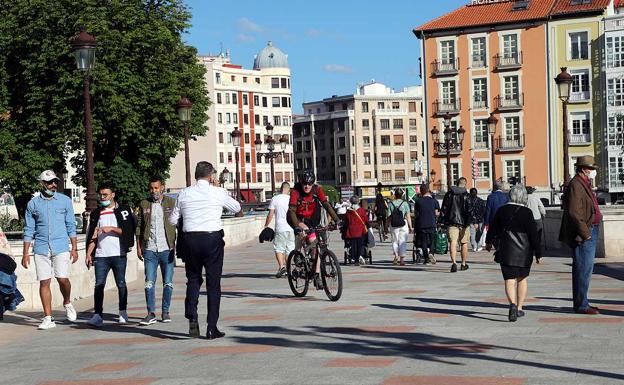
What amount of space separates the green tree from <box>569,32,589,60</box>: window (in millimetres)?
37144

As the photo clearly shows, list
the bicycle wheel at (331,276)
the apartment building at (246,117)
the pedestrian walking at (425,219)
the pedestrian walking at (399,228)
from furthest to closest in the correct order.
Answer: the apartment building at (246,117) < the pedestrian walking at (399,228) < the pedestrian walking at (425,219) < the bicycle wheel at (331,276)

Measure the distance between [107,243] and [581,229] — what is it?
5.61 metres

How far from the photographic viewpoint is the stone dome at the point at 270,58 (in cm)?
14700

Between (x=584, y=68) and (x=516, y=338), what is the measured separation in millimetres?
70441

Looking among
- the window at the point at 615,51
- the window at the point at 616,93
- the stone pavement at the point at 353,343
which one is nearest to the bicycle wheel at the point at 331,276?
the stone pavement at the point at 353,343

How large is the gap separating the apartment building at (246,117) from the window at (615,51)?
185ft

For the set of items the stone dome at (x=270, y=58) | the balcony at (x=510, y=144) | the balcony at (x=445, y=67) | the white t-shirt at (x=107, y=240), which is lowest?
the white t-shirt at (x=107, y=240)

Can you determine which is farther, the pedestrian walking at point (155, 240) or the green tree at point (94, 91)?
the green tree at point (94, 91)

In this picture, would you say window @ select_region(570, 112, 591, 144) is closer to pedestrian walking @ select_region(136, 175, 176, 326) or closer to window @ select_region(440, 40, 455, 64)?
window @ select_region(440, 40, 455, 64)

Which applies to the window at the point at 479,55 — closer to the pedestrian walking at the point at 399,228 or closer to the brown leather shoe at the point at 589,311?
the pedestrian walking at the point at 399,228

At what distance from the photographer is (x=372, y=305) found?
13664 millimetres

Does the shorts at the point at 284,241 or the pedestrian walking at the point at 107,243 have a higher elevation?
the pedestrian walking at the point at 107,243

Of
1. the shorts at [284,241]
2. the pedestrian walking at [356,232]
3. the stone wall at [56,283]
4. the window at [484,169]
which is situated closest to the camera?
the stone wall at [56,283]

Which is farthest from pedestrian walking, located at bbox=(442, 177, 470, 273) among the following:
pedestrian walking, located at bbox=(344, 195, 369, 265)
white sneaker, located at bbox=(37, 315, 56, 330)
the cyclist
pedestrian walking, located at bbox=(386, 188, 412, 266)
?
white sneaker, located at bbox=(37, 315, 56, 330)
